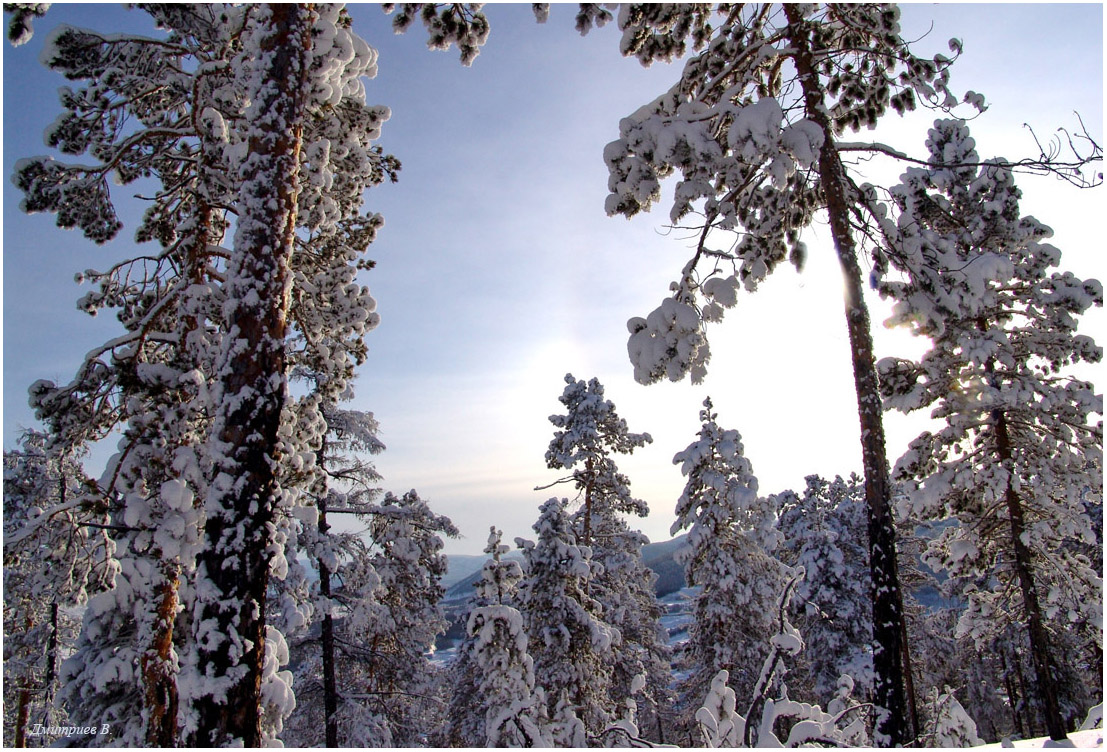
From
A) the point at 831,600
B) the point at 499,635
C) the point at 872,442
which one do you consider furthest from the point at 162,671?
the point at 831,600

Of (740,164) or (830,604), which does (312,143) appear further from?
(830,604)

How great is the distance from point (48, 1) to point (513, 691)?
39.7 feet

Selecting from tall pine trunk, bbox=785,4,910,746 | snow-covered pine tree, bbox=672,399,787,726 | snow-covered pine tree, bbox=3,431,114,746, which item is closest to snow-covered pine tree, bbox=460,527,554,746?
snow-covered pine tree, bbox=3,431,114,746

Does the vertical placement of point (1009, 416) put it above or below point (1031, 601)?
above

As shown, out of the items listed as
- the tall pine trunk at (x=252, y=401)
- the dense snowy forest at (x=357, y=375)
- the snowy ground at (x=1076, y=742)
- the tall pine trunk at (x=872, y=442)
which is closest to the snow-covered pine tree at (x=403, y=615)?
the dense snowy forest at (x=357, y=375)

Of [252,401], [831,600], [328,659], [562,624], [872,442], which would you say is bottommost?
[831,600]

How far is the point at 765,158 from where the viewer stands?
5.75 metres

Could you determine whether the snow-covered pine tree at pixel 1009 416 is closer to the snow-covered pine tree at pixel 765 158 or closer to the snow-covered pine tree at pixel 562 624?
the snow-covered pine tree at pixel 765 158

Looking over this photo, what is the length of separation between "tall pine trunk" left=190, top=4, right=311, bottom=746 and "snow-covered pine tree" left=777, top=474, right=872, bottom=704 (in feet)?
65.2

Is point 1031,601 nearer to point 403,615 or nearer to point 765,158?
point 765,158

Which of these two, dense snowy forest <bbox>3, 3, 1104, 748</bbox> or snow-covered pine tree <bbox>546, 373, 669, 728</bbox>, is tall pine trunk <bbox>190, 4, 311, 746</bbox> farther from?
snow-covered pine tree <bbox>546, 373, 669, 728</bbox>

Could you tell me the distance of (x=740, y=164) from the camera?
6.98 m

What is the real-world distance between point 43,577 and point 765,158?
35.4ft

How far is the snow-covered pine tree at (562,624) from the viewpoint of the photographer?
16156mm
